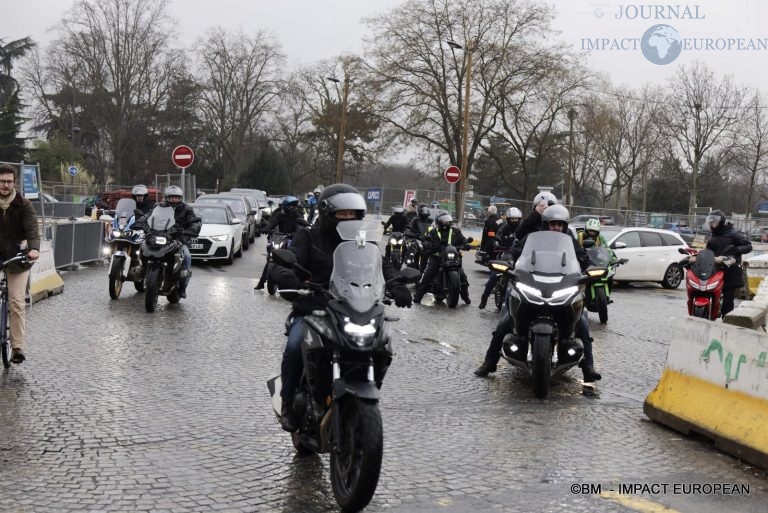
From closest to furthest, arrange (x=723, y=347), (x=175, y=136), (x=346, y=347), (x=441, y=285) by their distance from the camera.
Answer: (x=346, y=347) < (x=723, y=347) < (x=441, y=285) < (x=175, y=136)

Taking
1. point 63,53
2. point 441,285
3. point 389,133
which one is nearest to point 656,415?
point 441,285

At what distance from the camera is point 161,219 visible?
1281cm

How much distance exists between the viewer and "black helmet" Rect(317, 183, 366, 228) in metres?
4.97

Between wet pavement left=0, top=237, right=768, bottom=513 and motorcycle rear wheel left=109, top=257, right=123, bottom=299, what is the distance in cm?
284

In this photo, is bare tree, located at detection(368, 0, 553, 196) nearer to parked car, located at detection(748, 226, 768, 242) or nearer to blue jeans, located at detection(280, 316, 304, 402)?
parked car, located at detection(748, 226, 768, 242)

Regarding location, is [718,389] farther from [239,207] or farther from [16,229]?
[239,207]

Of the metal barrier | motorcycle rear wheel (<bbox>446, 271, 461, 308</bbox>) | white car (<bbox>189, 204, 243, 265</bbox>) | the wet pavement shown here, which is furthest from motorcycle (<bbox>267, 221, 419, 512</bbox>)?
white car (<bbox>189, 204, 243, 265</bbox>)

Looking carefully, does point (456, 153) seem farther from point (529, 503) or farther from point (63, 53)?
point (529, 503)

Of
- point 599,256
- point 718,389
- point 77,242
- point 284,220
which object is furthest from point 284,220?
point 718,389

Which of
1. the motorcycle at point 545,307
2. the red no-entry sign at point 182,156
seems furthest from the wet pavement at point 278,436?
the red no-entry sign at point 182,156

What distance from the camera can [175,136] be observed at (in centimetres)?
7944

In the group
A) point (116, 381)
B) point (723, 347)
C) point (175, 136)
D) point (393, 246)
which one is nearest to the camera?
point (723, 347)

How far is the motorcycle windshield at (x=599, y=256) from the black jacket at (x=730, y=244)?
1469mm

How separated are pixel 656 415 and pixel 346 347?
3.20m
